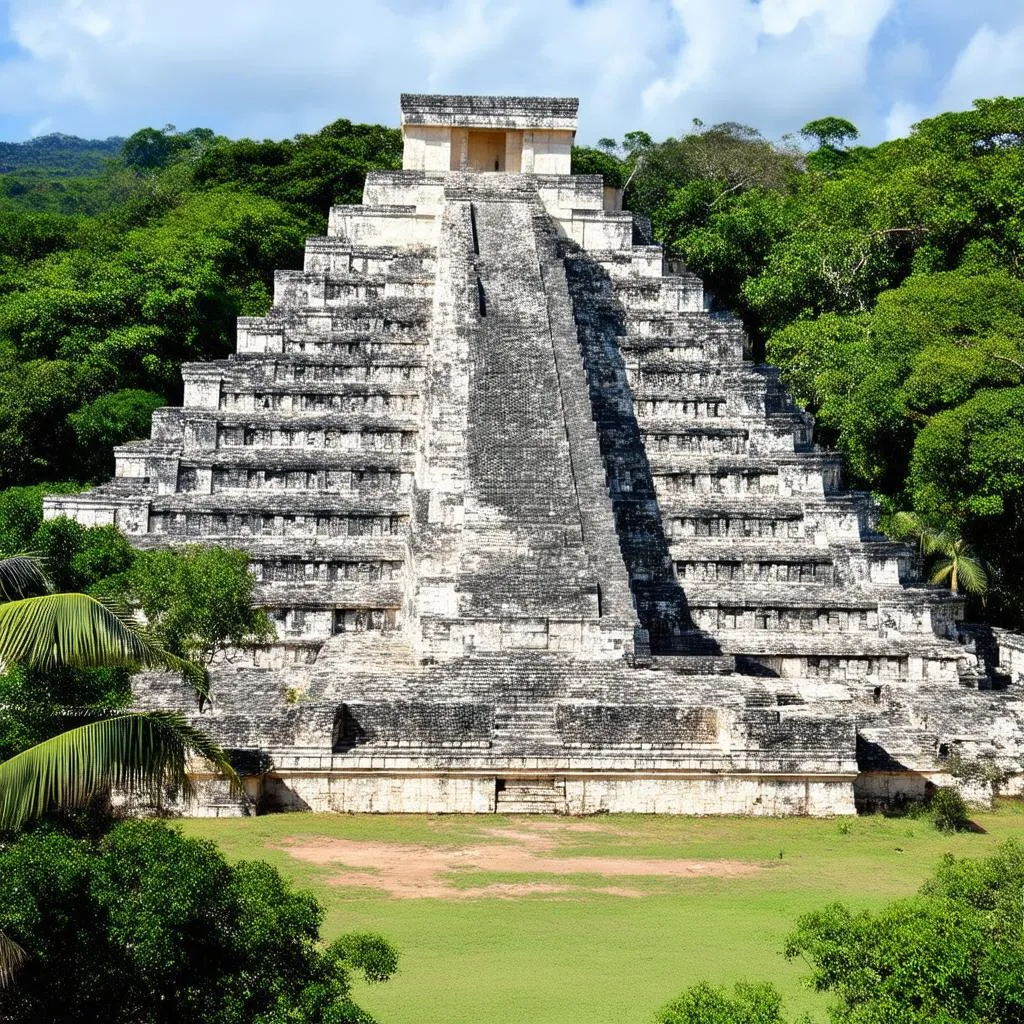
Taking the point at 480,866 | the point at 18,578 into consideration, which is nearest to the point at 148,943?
the point at 18,578

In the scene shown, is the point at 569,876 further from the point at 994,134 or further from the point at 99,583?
the point at 994,134

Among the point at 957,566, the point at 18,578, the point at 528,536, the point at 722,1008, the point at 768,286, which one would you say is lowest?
the point at 722,1008

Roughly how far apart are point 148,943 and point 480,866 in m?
6.10

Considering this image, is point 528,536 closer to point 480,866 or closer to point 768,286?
point 480,866

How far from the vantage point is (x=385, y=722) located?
666 inches

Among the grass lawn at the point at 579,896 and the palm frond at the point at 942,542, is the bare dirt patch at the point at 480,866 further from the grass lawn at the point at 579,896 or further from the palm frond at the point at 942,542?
the palm frond at the point at 942,542

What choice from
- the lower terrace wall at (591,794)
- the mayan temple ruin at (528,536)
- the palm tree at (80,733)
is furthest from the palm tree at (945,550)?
the palm tree at (80,733)

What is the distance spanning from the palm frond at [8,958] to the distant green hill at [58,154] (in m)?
106

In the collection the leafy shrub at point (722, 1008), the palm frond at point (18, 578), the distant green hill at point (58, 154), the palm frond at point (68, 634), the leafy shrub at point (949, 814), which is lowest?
the leafy shrub at point (722, 1008)

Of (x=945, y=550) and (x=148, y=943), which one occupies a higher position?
(x=945, y=550)

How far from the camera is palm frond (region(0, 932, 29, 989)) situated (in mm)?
8531

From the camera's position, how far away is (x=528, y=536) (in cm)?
2080

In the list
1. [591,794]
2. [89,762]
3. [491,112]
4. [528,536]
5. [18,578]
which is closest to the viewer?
[89,762]

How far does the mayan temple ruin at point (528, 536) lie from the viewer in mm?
16938
